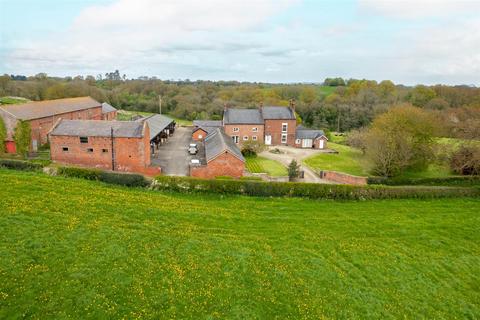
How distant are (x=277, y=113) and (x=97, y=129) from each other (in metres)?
26.6

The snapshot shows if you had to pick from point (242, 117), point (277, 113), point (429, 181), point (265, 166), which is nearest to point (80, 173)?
point (265, 166)

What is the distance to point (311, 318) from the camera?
42.7 ft

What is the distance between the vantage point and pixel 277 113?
52.2 meters

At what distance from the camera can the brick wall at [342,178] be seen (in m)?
32.2

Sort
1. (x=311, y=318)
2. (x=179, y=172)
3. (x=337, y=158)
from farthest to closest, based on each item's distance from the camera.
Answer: (x=337, y=158) → (x=179, y=172) → (x=311, y=318)

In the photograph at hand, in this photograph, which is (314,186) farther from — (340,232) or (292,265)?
(292,265)

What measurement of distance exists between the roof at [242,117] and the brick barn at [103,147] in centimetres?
1865

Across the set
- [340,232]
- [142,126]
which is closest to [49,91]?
[142,126]

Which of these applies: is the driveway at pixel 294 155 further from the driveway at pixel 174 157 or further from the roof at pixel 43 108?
the roof at pixel 43 108

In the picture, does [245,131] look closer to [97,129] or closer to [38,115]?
[97,129]

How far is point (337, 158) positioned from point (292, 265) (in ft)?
103

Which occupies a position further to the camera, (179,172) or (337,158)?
(337,158)

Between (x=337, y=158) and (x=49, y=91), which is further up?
(x=49, y=91)

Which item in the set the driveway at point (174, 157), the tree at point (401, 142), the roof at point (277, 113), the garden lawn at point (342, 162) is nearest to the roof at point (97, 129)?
the driveway at point (174, 157)
